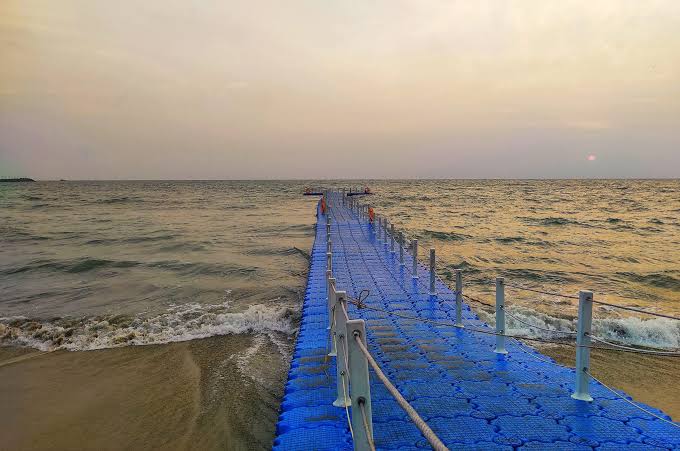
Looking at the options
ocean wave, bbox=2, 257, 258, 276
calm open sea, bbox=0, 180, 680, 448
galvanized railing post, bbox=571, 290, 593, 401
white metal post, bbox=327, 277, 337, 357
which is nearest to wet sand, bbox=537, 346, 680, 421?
calm open sea, bbox=0, 180, 680, 448

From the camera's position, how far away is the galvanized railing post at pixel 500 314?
5402mm

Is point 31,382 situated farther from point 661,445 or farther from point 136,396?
point 661,445

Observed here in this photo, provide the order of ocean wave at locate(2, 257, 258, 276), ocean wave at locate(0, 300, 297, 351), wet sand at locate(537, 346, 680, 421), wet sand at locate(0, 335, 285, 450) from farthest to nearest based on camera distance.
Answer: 1. ocean wave at locate(2, 257, 258, 276)
2. ocean wave at locate(0, 300, 297, 351)
3. wet sand at locate(537, 346, 680, 421)
4. wet sand at locate(0, 335, 285, 450)

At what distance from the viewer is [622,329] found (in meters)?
9.12

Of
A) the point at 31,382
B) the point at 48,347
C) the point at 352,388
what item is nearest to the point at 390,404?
the point at 352,388

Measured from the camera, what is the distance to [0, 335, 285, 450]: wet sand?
5.60 meters

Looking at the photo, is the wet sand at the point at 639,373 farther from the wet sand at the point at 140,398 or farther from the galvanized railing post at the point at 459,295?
the wet sand at the point at 140,398

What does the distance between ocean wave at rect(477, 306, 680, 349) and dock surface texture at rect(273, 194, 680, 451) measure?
2609 millimetres

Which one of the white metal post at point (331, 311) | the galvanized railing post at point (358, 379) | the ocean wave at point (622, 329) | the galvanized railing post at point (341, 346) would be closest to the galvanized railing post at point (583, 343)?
the galvanized railing post at point (341, 346)

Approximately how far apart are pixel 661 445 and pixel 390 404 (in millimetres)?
2356

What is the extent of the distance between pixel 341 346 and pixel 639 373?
6.17m

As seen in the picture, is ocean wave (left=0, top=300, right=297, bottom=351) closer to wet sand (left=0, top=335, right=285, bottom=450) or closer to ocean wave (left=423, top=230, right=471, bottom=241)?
wet sand (left=0, top=335, right=285, bottom=450)

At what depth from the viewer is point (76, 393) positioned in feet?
22.6

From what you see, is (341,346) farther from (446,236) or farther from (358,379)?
(446,236)
